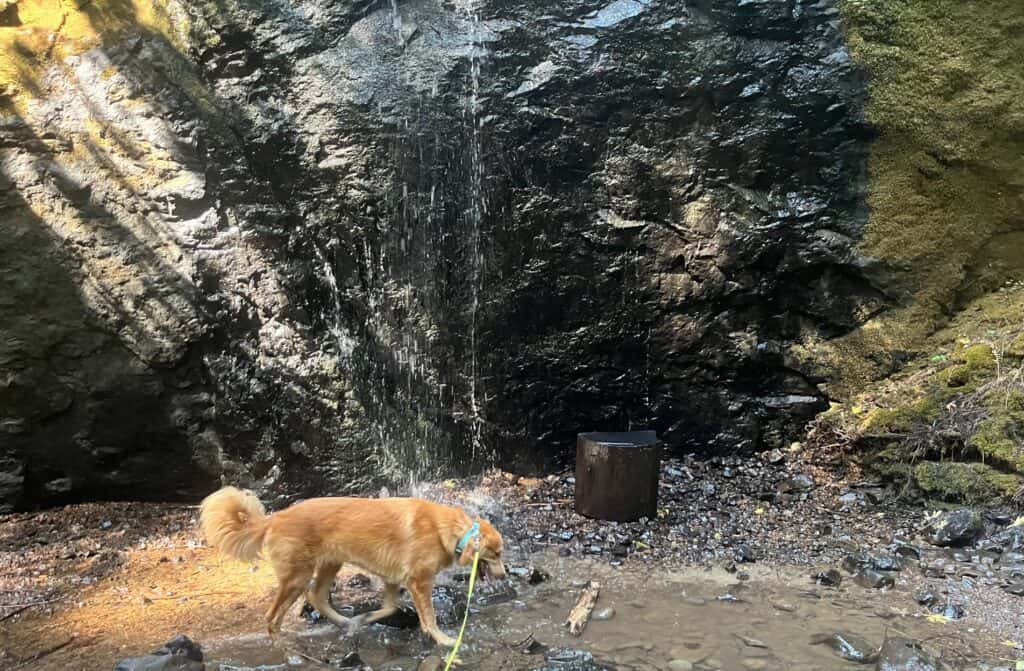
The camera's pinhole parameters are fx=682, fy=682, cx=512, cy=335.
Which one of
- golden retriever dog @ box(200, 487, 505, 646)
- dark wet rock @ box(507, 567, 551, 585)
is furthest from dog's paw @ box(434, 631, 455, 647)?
dark wet rock @ box(507, 567, 551, 585)

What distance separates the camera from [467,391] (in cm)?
707

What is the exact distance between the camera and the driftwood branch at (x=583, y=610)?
14.0 ft

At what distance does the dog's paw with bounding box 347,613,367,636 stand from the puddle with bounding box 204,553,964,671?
72 mm

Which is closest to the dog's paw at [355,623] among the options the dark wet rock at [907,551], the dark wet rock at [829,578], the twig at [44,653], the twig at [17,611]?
the twig at [44,653]

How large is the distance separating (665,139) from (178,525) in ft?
19.7

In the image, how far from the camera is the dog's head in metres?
4.09

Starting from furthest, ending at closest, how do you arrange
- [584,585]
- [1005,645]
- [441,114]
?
[441,114] < [584,585] < [1005,645]

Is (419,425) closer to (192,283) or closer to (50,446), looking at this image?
(192,283)

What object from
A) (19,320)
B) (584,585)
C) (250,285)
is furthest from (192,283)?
(584,585)

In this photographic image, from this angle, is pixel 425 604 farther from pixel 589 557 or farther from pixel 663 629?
pixel 589 557

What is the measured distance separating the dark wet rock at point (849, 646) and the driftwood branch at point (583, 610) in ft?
4.43

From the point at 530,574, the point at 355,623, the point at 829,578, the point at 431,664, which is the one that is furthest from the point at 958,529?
the point at 355,623

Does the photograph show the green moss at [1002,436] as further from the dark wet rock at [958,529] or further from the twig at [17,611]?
the twig at [17,611]

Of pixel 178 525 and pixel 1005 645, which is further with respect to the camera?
pixel 178 525
